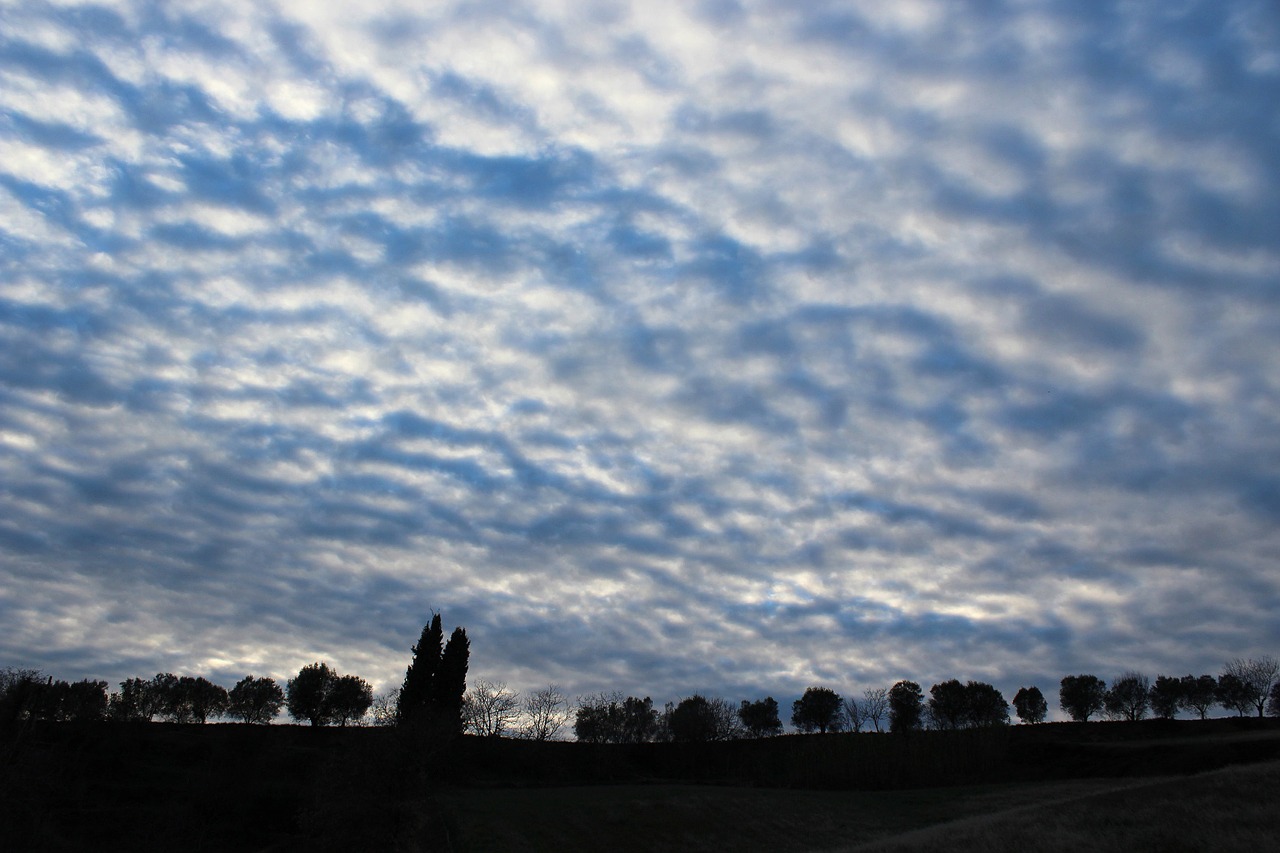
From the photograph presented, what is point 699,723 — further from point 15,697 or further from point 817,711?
point 15,697

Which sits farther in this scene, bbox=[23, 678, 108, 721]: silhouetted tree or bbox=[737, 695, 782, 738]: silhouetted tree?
bbox=[737, 695, 782, 738]: silhouetted tree

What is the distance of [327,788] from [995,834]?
4071 centimetres

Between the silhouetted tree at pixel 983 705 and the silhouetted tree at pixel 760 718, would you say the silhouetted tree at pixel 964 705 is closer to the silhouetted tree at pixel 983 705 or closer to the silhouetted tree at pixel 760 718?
the silhouetted tree at pixel 983 705

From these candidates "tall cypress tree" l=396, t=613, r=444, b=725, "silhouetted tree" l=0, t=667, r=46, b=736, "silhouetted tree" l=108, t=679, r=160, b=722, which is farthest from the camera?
"silhouetted tree" l=108, t=679, r=160, b=722

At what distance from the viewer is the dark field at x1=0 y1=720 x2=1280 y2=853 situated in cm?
4084

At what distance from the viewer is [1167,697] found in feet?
481

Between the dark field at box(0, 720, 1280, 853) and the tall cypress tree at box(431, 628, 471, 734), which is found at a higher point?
the tall cypress tree at box(431, 628, 471, 734)

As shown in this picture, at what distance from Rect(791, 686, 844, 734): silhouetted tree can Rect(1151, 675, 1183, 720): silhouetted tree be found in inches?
2297

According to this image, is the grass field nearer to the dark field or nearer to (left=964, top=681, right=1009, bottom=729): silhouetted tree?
the dark field

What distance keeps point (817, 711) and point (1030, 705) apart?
4230 centimetres

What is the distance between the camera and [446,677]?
110 m

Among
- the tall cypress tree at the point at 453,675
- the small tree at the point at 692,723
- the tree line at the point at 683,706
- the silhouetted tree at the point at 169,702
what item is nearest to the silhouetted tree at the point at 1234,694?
the tree line at the point at 683,706

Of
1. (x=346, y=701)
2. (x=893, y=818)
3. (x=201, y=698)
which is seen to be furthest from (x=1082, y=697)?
(x=201, y=698)

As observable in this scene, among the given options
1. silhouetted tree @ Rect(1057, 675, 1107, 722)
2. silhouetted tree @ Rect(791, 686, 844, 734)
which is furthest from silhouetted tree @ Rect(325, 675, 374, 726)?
silhouetted tree @ Rect(1057, 675, 1107, 722)
